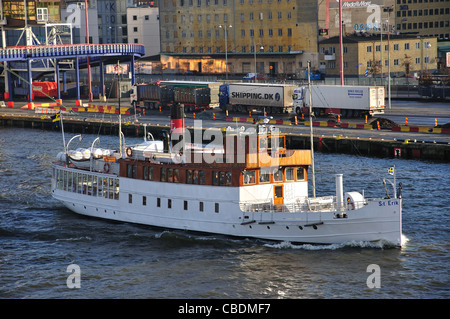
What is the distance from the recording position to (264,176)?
46500 mm

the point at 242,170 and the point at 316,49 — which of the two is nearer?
the point at 242,170

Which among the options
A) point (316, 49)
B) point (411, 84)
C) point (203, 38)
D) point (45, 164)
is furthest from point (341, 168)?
point (203, 38)

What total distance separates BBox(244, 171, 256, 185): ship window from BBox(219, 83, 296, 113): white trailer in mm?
50963

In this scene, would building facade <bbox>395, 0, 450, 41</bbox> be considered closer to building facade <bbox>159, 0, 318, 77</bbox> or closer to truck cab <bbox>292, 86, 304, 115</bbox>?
building facade <bbox>159, 0, 318, 77</bbox>

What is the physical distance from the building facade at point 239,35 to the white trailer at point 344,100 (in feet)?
121

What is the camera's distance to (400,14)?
176m

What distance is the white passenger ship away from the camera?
43500mm

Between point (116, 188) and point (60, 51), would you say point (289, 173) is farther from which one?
point (60, 51)

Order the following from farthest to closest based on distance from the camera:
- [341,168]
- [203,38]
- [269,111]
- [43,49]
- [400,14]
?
[400,14] < [203,38] < [43,49] < [269,111] < [341,168]

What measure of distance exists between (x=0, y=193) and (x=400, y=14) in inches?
5267

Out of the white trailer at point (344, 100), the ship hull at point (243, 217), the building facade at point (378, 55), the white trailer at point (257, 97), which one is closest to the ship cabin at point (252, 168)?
the ship hull at point (243, 217)

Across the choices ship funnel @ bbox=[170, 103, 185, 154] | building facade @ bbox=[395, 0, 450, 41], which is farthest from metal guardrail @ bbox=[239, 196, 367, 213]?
building facade @ bbox=[395, 0, 450, 41]

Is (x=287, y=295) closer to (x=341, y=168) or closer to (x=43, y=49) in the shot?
(x=341, y=168)

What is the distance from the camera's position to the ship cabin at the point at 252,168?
46.0 meters
